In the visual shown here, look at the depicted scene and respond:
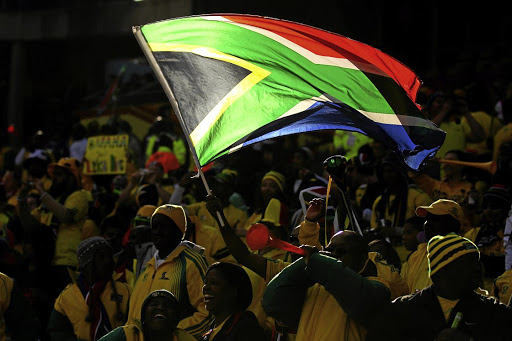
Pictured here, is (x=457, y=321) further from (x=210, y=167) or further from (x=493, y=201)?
(x=210, y=167)

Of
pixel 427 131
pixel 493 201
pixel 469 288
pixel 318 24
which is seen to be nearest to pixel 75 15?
pixel 318 24

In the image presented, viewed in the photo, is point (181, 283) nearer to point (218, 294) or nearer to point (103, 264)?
point (103, 264)

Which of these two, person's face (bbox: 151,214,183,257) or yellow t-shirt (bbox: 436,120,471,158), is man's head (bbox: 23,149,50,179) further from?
person's face (bbox: 151,214,183,257)

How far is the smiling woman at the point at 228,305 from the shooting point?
5520mm

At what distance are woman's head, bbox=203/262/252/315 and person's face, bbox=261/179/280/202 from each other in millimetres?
3804

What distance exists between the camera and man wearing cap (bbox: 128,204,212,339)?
663 centimetres

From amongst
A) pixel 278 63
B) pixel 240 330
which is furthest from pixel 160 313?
pixel 278 63

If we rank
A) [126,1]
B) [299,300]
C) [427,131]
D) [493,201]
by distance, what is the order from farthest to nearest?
[126,1] < [493,201] < [427,131] < [299,300]

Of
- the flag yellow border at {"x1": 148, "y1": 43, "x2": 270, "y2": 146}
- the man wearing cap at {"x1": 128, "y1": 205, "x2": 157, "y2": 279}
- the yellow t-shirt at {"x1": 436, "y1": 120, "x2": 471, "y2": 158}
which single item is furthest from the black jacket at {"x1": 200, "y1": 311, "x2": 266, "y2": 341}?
the yellow t-shirt at {"x1": 436, "y1": 120, "x2": 471, "y2": 158}

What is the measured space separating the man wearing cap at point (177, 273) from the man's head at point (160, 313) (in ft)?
2.86

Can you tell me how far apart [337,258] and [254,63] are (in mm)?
1677

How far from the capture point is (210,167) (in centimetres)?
1184

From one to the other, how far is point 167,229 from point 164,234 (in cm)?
5

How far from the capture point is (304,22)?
17.3 metres
